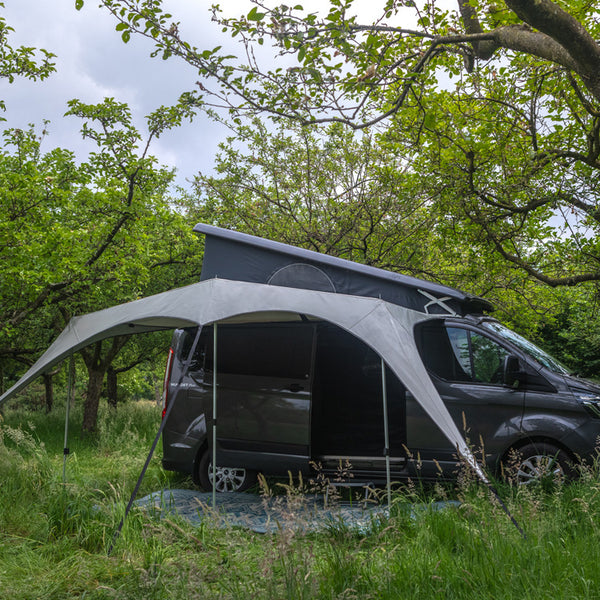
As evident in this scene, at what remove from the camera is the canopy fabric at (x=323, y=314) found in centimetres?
458

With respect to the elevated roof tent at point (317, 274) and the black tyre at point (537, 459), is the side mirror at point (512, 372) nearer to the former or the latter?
the black tyre at point (537, 459)

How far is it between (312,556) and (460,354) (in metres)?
3.49

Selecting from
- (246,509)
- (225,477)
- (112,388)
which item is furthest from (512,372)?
(112,388)

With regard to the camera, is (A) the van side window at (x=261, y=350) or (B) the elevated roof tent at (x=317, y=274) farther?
(A) the van side window at (x=261, y=350)

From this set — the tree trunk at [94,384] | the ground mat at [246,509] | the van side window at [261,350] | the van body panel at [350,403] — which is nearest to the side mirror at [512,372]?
the van body panel at [350,403]

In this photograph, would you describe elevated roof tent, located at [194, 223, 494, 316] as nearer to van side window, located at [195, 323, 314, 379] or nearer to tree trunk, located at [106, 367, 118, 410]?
van side window, located at [195, 323, 314, 379]

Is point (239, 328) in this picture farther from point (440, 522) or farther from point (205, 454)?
point (440, 522)

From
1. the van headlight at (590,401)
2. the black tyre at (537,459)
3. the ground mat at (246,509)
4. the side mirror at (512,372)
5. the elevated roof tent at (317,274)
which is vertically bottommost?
the ground mat at (246,509)

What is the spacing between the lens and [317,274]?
6.55 m

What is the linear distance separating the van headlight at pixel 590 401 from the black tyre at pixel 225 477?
3.61 m

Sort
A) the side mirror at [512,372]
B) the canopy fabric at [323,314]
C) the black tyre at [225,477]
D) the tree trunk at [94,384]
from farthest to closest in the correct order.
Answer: the tree trunk at [94,384], the black tyre at [225,477], the side mirror at [512,372], the canopy fabric at [323,314]

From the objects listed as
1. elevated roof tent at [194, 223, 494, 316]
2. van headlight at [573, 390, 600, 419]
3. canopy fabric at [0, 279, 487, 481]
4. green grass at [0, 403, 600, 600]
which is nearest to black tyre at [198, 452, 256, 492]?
green grass at [0, 403, 600, 600]

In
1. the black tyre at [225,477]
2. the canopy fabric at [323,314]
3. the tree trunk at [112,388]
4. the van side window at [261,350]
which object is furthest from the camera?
the tree trunk at [112,388]

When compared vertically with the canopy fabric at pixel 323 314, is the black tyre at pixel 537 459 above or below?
below
